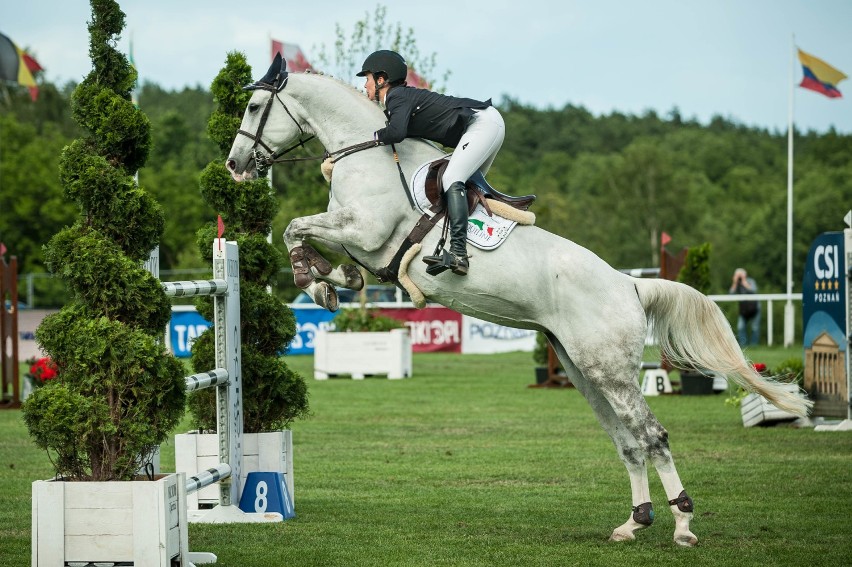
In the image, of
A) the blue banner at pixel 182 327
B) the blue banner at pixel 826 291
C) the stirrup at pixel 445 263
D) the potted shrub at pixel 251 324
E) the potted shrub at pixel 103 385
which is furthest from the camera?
the blue banner at pixel 182 327

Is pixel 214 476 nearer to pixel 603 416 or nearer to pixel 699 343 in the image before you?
pixel 603 416

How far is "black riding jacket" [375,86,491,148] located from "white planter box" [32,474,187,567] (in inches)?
89.2

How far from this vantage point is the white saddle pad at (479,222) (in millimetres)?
6043

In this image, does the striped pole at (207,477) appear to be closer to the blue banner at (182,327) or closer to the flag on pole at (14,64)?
the blue banner at (182,327)

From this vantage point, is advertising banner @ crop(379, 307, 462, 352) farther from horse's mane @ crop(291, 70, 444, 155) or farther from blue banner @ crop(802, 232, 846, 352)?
horse's mane @ crop(291, 70, 444, 155)

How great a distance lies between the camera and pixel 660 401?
1487 cm

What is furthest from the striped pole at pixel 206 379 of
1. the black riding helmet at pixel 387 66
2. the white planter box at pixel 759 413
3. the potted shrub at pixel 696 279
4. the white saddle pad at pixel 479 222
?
the potted shrub at pixel 696 279

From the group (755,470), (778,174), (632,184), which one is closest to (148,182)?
(632,184)

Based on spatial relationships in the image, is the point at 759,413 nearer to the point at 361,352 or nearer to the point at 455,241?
the point at 455,241

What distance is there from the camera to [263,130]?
21.6ft

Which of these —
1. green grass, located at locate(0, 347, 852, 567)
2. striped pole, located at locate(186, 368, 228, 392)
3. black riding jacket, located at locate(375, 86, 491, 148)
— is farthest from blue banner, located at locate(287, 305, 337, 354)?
black riding jacket, located at locate(375, 86, 491, 148)

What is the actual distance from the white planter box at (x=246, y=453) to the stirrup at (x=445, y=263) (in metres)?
1.78

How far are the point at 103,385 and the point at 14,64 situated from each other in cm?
2360

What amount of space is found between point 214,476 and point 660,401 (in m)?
9.57
